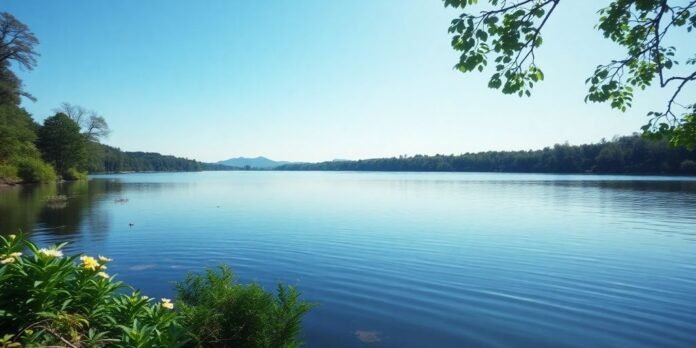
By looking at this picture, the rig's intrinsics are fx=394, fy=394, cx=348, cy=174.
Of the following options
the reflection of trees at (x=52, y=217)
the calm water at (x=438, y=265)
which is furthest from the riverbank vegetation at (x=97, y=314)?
the reflection of trees at (x=52, y=217)

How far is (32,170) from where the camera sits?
5634 cm

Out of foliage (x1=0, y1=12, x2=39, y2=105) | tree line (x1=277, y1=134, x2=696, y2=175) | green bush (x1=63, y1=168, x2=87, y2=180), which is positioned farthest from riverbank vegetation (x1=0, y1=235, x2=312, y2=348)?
tree line (x1=277, y1=134, x2=696, y2=175)

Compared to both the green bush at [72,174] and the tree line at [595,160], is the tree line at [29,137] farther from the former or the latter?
the tree line at [595,160]

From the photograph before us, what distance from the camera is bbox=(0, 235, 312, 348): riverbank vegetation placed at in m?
3.63

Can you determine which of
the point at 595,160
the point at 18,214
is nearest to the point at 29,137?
the point at 18,214

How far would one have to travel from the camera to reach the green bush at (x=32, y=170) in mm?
55344

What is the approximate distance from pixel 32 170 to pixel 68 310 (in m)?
67.3

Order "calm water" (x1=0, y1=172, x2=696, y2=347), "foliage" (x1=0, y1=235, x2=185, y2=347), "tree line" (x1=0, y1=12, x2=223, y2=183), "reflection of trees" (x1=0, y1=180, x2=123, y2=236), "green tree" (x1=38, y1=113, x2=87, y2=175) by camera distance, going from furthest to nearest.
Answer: "green tree" (x1=38, y1=113, x2=87, y2=175) → "tree line" (x1=0, y1=12, x2=223, y2=183) → "reflection of trees" (x1=0, y1=180, x2=123, y2=236) → "calm water" (x1=0, y1=172, x2=696, y2=347) → "foliage" (x1=0, y1=235, x2=185, y2=347)

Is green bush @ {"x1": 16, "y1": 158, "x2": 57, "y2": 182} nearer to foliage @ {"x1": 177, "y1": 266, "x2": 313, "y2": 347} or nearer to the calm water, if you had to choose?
the calm water

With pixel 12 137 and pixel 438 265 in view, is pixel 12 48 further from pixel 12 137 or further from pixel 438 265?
pixel 438 265

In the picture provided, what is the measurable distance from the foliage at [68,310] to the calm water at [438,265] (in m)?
4.06

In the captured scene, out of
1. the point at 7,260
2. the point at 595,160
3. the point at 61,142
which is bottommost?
the point at 7,260

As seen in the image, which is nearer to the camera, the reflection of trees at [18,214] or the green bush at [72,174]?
the reflection of trees at [18,214]

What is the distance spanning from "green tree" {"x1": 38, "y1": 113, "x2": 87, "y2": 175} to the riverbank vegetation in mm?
80843
